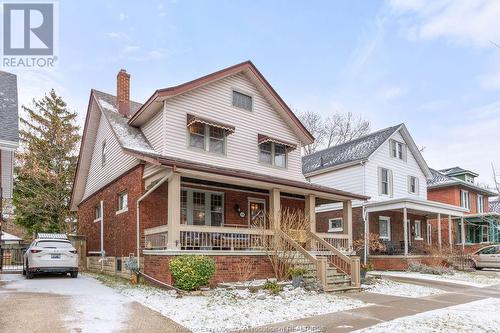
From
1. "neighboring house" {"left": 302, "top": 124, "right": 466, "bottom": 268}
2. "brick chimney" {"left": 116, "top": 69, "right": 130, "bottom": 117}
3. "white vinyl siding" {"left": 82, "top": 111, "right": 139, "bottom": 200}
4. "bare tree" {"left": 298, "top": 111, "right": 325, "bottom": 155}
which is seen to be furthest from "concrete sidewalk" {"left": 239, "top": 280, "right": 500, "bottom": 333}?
"bare tree" {"left": 298, "top": 111, "right": 325, "bottom": 155}

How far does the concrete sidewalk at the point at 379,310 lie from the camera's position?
25.6 ft

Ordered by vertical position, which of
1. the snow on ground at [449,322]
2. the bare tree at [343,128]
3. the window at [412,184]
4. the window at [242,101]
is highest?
the bare tree at [343,128]

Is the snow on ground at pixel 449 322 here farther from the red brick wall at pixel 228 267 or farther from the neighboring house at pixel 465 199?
the neighboring house at pixel 465 199

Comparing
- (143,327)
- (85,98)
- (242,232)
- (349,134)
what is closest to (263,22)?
(242,232)

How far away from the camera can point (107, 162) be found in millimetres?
18891

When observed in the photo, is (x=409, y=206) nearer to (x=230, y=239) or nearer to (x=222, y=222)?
(x=222, y=222)

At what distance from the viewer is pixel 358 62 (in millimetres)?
25609

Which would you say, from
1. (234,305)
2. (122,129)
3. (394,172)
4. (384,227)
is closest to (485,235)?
(394,172)

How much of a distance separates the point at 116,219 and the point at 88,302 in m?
7.74

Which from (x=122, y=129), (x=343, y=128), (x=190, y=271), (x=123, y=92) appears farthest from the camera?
(x=343, y=128)

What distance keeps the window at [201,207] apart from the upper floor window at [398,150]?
14.2 meters

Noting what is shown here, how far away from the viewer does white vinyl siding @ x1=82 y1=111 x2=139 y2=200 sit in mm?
16658

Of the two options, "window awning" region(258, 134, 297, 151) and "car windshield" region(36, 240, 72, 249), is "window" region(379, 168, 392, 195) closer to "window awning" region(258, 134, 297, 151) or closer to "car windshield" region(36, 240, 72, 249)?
"window awning" region(258, 134, 297, 151)

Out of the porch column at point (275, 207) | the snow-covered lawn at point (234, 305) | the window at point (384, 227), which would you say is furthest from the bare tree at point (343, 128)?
the snow-covered lawn at point (234, 305)
